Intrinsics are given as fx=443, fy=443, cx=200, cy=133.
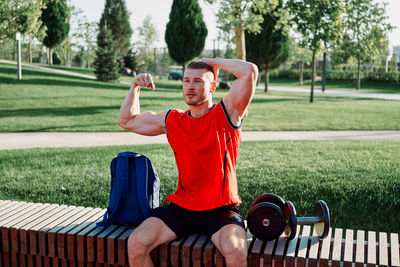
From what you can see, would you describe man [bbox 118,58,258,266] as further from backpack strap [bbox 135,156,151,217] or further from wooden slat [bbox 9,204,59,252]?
wooden slat [bbox 9,204,59,252]

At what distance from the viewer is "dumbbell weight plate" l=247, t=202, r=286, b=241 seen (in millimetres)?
3137

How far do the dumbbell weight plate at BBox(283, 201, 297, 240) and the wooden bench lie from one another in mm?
87

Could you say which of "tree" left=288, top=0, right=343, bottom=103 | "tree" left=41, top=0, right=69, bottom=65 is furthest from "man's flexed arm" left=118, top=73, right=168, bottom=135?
"tree" left=41, top=0, right=69, bottom=65

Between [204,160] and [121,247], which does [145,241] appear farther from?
[204,160]

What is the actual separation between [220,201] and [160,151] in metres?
5.36

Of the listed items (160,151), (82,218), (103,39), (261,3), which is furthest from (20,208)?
(103,39)

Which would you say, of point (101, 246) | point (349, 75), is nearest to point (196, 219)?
point (101, 246)

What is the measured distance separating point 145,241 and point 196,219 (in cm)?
42

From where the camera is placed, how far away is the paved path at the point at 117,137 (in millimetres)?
10402

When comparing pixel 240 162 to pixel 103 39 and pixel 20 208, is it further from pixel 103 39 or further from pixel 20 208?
pixel 103 39

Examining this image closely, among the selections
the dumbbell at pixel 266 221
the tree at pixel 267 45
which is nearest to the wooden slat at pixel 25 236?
the dumbbell at pixel 266 221

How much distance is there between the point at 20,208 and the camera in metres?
4.01

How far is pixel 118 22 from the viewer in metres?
46.3

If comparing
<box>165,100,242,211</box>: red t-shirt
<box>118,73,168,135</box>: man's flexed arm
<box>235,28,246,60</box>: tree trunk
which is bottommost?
<box>165,100,242,211</box>: red t-shirt
